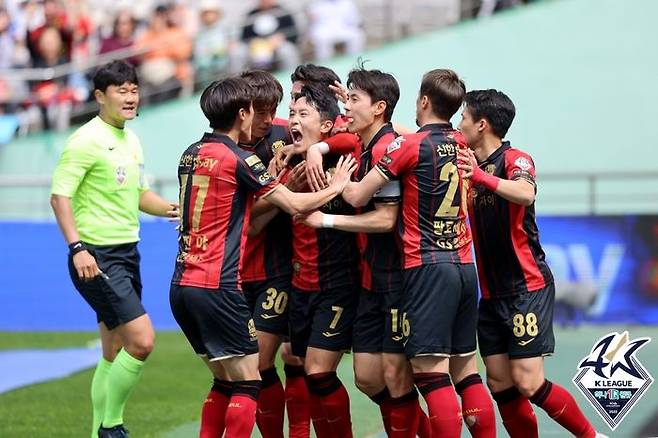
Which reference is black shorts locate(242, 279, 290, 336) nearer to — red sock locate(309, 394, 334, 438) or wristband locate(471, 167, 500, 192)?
red sock locate(309, 394, 334, 438)

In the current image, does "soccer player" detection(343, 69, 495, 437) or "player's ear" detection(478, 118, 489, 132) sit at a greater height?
"player's ear" detection(478, 118, 489, 132)

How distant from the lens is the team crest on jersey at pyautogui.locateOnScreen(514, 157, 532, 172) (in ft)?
24.9

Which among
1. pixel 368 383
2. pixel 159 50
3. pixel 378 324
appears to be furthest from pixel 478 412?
pixel 159 50

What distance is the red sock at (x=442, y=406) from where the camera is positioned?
7.12 metres

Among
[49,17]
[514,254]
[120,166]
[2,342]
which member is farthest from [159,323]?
[514,254]

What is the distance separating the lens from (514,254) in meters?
7.72

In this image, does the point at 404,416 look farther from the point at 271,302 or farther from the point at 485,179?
the point at 485,179

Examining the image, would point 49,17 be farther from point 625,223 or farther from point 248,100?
point 248,100

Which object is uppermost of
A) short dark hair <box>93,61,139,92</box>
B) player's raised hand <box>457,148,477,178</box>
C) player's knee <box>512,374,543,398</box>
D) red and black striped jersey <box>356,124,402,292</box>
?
short dark hair <box>93,61,139,92</box>

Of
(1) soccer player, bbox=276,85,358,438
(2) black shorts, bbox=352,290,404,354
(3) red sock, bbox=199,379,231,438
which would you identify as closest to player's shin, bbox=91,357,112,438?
(3) red sock, bbox=199,379,231,438

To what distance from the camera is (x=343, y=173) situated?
7.37 metres

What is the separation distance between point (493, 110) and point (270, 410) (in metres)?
2.29

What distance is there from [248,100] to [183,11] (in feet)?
37.9

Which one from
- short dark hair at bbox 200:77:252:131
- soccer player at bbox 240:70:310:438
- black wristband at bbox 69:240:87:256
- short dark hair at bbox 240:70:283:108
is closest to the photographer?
short dark hair at bbox 200:77:252:131
